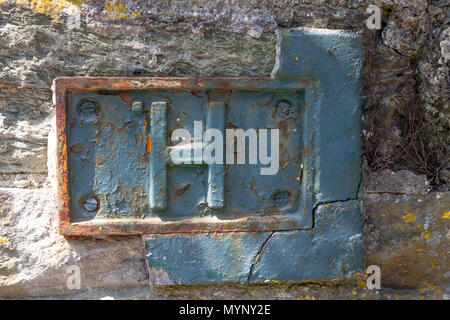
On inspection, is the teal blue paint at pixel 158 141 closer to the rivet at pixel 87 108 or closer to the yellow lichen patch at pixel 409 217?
the rivet at pixel 87 108

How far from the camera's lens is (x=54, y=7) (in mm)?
1558

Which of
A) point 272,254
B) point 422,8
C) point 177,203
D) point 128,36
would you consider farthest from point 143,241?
point 422,8

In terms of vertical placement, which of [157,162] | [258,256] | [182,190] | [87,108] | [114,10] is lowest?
[258,256]

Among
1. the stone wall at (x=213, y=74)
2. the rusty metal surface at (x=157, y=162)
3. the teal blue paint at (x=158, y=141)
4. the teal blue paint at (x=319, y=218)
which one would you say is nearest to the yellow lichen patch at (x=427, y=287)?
the stone wall at (x=213, y=74)

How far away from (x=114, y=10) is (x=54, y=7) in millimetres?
213

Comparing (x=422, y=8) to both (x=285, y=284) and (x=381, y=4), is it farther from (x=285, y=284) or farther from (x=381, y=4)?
(x=285, y=284)

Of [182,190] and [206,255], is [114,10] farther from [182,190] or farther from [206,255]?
[206,255]

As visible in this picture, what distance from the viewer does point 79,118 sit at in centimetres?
158

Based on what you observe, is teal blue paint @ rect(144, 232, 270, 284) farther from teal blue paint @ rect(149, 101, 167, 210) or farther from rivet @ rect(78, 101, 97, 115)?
rivet @ rect(78, 101, 97, 115)

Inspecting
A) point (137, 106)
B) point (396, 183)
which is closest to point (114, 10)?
point (137, 106)

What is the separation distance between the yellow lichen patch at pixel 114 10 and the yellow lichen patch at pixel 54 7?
10 cm

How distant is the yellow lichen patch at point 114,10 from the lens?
61.3 inches

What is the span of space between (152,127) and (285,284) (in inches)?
30.6

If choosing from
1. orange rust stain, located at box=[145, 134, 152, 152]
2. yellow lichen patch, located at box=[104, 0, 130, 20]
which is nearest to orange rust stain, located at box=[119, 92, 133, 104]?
orange rust stain, located at box=[145, 134, 152, 152]
